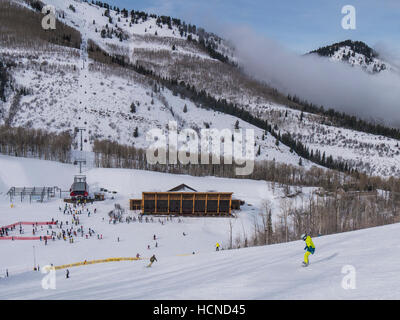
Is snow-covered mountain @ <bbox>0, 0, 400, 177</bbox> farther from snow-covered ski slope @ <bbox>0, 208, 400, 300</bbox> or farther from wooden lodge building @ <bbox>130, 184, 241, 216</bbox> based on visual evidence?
snow-covered ski slope @ <bbox>0, 208, 400, 300</bbox>

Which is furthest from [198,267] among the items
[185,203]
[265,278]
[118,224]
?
[185,203]

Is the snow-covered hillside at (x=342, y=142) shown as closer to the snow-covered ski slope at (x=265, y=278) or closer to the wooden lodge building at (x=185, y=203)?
the wooden lodge building at (x=185, y=203)

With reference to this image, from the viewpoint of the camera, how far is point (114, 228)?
4225 cm

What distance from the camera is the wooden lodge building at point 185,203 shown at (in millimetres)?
56281

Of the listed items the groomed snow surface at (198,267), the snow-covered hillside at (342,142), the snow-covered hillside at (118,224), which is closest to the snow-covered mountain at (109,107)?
the snow-covered hillside at (342,142)

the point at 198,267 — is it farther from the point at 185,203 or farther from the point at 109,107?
the point at 109,107

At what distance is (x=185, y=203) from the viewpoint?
188 ft

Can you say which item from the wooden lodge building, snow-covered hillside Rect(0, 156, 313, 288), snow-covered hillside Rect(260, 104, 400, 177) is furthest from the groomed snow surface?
snow-covered hillside Rect(260, 104, 400, 177)

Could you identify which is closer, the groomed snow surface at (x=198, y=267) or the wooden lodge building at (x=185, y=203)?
the groomed snow surface at (x=198, y=267)

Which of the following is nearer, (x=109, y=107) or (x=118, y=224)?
(x=118, y=224)

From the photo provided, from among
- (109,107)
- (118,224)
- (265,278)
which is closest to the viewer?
(265,278)

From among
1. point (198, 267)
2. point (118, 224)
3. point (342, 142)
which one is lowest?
point (118, 224)

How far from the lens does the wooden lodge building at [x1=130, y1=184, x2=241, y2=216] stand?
56281 mm
